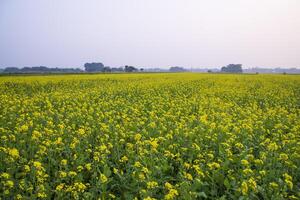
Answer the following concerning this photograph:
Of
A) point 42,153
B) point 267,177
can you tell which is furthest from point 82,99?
point 267,177

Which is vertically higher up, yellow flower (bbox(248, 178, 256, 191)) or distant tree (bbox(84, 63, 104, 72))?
distant tree (bbox(84, 63, 104, 72))

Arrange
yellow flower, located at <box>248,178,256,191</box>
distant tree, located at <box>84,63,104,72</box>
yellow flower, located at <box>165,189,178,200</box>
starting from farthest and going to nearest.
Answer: distant tree, located at <box>84,63,104,72</box> → yellow flower, located at <box>248,178,256,191</box> → yellow flower, located at <box>165,189,178,200</box>

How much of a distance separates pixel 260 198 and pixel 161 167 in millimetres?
1660

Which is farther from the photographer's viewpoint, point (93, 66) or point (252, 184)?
point (93, 66)

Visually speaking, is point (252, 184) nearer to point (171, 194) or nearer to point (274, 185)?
point (274, 185)

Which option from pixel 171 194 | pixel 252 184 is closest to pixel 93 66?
pixel 252 184

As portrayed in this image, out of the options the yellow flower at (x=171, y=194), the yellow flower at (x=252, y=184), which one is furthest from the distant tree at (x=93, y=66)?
the yellow flower at (x=171, y=194)

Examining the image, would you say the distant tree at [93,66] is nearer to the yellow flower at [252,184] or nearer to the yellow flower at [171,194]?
the yellow flower at [252,184]

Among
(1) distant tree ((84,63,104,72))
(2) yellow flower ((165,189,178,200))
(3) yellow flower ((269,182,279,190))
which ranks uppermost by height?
(1) distant tree ((84,63,104,72))

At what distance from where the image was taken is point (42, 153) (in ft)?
18.6

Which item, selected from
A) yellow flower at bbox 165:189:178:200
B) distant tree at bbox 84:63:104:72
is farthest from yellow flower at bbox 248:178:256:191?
distant tree at bbox 84:63:104:72

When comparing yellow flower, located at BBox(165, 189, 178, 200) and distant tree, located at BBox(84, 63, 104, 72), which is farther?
distant tree, located at BBox(84, 63, 104, 72)

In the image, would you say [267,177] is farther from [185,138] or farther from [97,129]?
[97,129]

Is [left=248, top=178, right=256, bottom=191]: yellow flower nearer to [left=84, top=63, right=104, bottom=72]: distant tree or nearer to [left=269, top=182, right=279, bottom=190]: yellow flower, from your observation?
[left=269, top=182, right=279, bottom=190]: yellow flower
